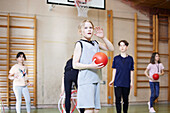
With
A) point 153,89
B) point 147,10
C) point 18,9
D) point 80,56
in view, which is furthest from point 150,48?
point 80,56

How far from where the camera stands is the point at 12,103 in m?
5.54

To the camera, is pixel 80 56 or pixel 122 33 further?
pixel 122 33

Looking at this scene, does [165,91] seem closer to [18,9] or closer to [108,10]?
[108,10]

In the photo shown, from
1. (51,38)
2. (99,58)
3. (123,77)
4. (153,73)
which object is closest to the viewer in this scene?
(99,58)

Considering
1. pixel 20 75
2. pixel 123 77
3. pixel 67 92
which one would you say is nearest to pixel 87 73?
pixel 67 92

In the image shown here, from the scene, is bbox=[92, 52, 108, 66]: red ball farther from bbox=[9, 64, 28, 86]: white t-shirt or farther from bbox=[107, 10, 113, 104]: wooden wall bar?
bbox=[107, 10, 113, 104]: wooden wall bar

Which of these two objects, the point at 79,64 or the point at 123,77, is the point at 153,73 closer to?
the point at 123,77

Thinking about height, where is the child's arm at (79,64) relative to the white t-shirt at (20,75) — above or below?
above

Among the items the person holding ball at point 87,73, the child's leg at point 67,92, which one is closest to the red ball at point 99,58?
the person holding ball at point 87,73

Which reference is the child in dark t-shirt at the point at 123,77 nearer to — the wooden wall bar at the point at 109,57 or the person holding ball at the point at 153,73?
the person holding ball at the point at 153,73

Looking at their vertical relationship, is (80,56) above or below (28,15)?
below

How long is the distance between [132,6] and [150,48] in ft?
5.20

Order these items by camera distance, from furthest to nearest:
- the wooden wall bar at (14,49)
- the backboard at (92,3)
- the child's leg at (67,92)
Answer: the wooden wall bar at (14,49)
the backboard at (92,3)
the child's leg at (67,92)

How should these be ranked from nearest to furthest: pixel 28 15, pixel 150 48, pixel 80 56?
pixel 80 56 < pixel 28 15 < pixel 150 48
